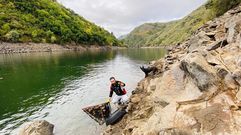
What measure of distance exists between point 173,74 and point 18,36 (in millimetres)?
125194

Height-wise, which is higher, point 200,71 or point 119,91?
point 200,71

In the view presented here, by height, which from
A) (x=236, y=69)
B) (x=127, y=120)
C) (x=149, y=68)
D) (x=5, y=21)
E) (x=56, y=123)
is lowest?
(x=56, y=123)

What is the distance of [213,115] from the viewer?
1226 cm

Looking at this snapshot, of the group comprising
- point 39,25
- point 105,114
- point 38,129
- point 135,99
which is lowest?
point 38,129

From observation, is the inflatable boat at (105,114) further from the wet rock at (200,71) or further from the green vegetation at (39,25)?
the green vegetation at (39,25)

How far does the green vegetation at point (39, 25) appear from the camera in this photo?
132 m

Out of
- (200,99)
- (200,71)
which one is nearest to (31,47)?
(200,71)

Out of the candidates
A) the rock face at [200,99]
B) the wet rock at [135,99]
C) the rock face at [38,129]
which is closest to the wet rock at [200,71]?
the rock face at [200,99]

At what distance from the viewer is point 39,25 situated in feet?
503

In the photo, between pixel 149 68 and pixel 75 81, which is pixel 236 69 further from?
pixel 75 81

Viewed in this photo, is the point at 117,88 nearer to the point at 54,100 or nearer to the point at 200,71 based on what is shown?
the point at 200,71

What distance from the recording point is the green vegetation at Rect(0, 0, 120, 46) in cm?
13200

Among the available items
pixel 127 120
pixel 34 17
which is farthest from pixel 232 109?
pixel 34 17

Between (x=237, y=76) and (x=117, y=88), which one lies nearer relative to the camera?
(x=237, y=76)
